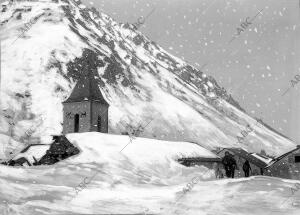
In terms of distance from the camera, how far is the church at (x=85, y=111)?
60.9 metres

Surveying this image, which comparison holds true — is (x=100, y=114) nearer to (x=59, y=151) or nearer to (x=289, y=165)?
(x=59, y=151)

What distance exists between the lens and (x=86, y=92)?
65.1 m

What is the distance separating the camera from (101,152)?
42625 millimetres

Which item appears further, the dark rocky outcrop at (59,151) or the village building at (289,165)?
the village building at (289,165)

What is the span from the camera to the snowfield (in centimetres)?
2225

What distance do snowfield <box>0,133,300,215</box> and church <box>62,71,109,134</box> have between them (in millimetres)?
19412

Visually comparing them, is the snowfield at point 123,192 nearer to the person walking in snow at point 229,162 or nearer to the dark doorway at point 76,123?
the person walking in snow at point 229,162

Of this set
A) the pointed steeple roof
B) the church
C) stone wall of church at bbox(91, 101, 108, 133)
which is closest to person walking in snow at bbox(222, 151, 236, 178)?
the church

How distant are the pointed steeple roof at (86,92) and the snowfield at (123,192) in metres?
22.5

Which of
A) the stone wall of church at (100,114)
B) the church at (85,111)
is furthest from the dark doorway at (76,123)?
the stone wall of church at (100,114)

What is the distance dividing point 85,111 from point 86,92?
12.7 feet

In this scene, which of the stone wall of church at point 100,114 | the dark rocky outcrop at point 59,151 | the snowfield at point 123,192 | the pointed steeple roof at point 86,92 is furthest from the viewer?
the pointed steeple roof at point 86,92

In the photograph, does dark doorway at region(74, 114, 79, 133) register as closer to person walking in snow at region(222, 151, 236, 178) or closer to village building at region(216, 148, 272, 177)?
village building at region(216, 148, 272, 177)

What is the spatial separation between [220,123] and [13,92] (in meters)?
77.5
